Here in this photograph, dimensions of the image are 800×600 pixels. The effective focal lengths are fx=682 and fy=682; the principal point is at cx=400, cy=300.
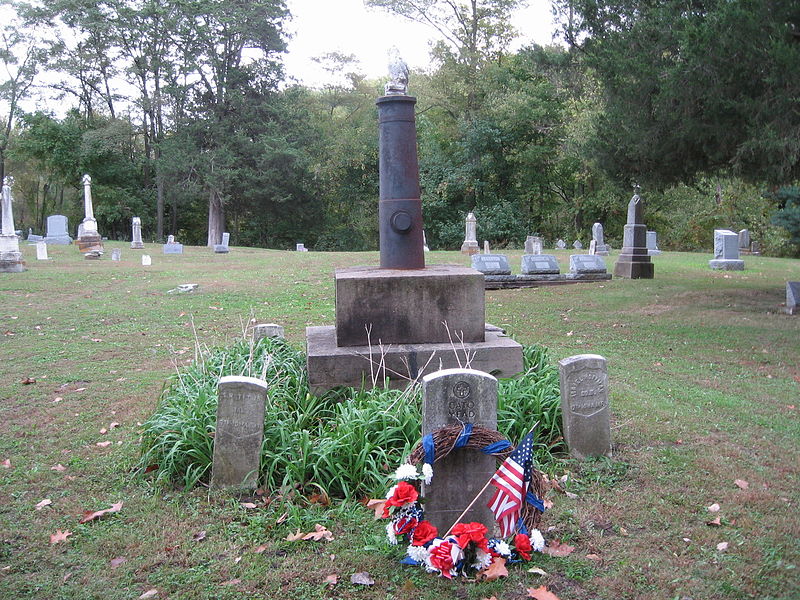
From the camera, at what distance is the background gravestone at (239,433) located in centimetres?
470

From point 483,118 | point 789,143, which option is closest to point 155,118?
point 483,118

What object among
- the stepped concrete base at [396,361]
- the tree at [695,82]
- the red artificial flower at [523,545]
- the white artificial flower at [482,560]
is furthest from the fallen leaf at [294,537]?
the tree at [695,82]

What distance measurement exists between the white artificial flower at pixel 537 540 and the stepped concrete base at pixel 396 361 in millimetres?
2303

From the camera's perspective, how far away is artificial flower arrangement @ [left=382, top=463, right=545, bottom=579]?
3.60 metres

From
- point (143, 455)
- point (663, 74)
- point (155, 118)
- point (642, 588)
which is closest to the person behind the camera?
point (642, 588)

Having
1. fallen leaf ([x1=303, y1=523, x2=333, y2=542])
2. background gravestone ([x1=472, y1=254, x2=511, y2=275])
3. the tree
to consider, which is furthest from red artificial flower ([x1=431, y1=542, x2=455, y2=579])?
background gravestone ([x1=472, y1=254, x2=511, y2=275])

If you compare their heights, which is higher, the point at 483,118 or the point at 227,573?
the point at 483,118

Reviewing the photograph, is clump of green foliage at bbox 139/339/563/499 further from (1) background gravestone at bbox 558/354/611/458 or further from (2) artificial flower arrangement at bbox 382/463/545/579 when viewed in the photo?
(2) artificial flower arrangement at bbox 382/463/545/579

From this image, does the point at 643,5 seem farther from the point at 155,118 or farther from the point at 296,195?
the point at 155,118

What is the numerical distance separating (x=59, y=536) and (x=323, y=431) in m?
1.88

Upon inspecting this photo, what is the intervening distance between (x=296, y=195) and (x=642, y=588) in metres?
40.2

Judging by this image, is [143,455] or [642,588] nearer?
[642,588]

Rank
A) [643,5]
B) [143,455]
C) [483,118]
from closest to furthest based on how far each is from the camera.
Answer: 1. [143,455]
2. [643,5]
3. [483,118]

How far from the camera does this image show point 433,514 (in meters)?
3.84
